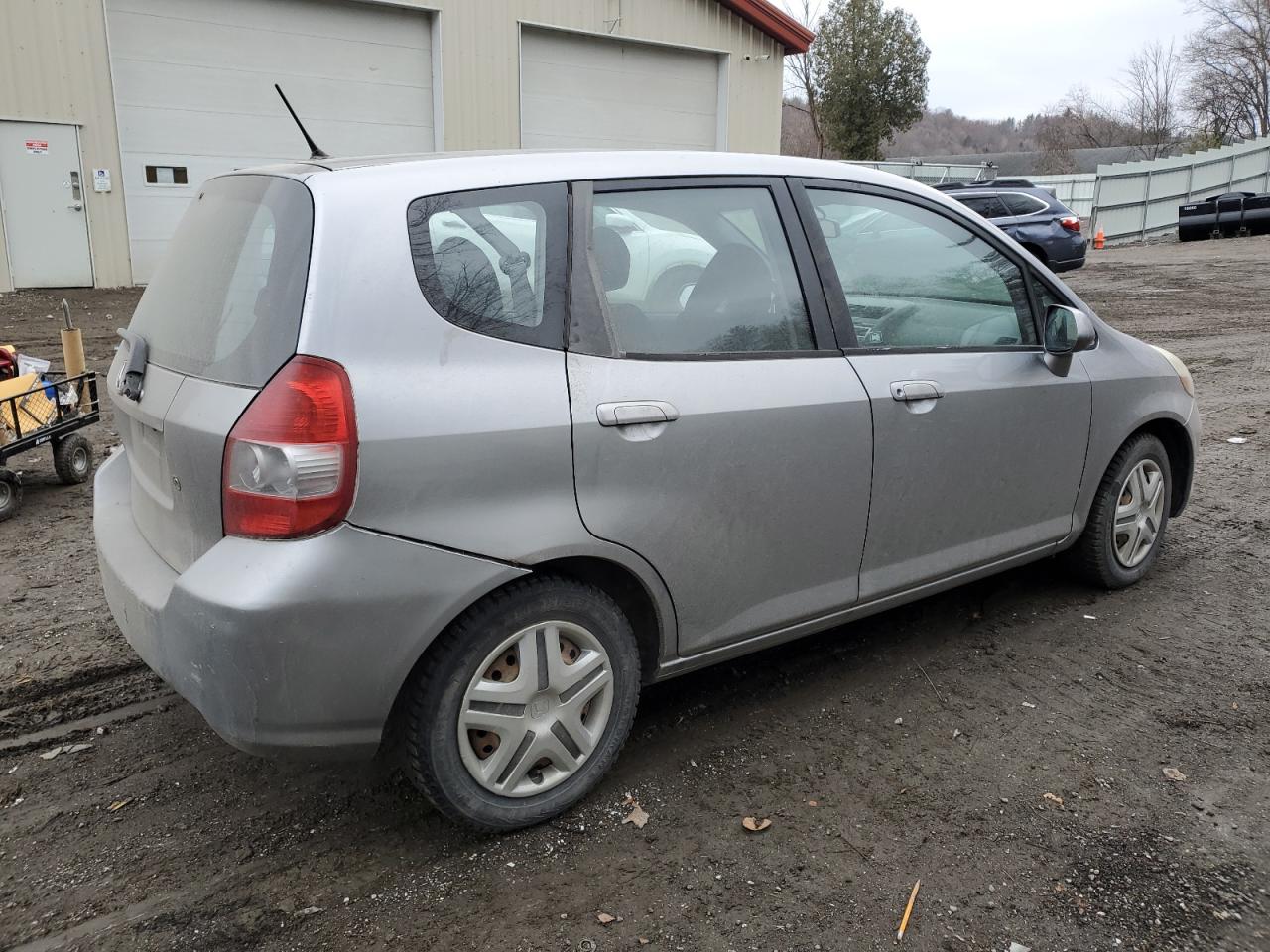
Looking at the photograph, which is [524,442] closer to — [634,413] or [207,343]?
[634,413]

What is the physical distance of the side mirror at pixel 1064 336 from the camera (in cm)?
368

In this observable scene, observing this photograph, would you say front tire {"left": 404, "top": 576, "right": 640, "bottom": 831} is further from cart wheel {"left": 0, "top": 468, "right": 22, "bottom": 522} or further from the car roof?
cart wheel {"left": 0, "top": 468, "right": 22, "bottom": 522}

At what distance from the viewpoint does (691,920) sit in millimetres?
2410

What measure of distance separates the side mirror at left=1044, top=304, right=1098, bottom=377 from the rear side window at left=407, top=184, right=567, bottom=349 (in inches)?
78.2

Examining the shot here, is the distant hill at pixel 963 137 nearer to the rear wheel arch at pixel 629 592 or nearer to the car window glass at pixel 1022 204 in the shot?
the car window glass at pixel 1022 204

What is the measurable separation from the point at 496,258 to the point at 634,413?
0.53m

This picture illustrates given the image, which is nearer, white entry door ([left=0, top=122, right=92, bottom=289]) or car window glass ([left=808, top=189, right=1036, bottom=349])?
car window glass ([left=808, top=189, right=1036, bottom=349])

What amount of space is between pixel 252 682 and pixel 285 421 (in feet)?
1.93

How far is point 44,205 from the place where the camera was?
1437 cm

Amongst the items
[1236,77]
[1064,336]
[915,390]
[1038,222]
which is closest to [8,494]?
[915,390]

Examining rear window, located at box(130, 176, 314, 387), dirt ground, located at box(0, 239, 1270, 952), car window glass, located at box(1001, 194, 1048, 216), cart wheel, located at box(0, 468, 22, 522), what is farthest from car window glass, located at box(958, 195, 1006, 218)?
rear window, located at box(130, 176, 314, 387)

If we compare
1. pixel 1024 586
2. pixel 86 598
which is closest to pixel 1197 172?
pixel 1024 586

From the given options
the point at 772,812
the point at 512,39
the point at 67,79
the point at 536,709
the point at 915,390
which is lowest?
the point at 772,812

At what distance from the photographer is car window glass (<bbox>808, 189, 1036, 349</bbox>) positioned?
3328mm
